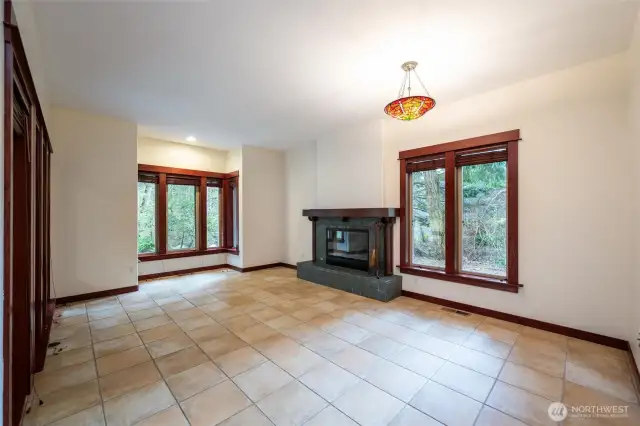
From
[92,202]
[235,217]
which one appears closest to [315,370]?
[92,202]

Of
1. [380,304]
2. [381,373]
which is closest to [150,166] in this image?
[380,304]

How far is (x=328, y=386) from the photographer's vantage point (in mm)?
2143

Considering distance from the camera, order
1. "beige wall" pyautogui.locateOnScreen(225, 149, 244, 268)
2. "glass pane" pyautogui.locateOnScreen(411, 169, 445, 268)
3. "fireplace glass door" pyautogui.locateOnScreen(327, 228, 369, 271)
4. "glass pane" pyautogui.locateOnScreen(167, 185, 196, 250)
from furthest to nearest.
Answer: "beige wall" pyautogui.locateOnScreen(225, 149, 244, 268) < "glass pane" pyautogui.locateOnScreen(167, 185, 196, 250) < "fireplace glass door" pyautogui.locateOnScreen(327, 228, 369, 271) < "glass pane" pyautogui.locateOnScreen(411, 169, 445, 268)

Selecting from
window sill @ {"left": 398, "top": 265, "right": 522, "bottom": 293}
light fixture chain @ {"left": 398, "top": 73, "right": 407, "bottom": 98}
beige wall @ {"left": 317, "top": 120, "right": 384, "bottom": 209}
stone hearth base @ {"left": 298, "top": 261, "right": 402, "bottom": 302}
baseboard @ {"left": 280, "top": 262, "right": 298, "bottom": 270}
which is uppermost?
light fixture chain @ {"left": 398, "top": 73, "right": 407, "bottom": 98}

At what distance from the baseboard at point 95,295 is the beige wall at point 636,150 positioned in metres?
6.34

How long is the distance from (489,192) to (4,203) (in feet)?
14.6

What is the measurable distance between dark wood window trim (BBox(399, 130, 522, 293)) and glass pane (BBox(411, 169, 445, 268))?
95 millimetres

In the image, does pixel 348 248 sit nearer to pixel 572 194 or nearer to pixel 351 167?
pixel 351 167

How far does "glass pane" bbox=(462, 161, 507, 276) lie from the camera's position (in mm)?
3566

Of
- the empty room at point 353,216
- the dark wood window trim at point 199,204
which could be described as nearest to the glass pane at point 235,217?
the dark wood window trim at point 199,204

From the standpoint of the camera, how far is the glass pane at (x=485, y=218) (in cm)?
357

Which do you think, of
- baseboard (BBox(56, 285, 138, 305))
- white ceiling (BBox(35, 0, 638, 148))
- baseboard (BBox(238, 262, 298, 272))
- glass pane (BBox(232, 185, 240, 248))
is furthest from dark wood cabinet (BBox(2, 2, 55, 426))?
glass pane (BBox(232, 185, 240, 248))

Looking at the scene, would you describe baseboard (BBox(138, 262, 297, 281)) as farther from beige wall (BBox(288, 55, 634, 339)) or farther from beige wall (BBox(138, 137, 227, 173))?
beige wall (BBox(288, 55, 634, 339))

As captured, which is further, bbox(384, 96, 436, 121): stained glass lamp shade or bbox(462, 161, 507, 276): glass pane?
bbox(462, 161, 507, 276): glass pane
